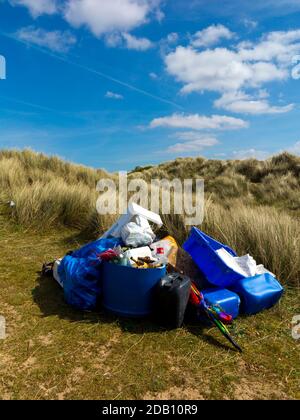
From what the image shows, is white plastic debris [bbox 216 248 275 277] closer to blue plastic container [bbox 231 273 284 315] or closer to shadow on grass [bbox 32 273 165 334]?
blue plastic container [bbox 231 273 284 315]

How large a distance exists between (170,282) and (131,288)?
0.40 metres

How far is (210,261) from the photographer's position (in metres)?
4.10

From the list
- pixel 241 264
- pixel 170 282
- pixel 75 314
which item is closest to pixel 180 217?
pixel 241 264

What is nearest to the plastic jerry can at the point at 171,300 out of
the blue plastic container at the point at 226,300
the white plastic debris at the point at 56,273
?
the blue plastic container at the point at 226,300

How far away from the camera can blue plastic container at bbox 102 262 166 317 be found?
3594mm

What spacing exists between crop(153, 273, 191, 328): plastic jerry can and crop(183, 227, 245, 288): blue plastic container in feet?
1.86

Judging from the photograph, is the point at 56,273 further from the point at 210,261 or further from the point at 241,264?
the point at 241,264

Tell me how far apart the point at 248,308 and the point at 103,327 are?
155 centimetres

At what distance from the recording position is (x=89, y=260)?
3.95 m

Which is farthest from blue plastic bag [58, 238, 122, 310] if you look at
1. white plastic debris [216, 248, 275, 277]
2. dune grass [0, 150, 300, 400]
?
white plastic debris [216, 248, 275, 277]

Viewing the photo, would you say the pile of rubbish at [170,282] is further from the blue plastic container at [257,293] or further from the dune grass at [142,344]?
the dune grass at [142,344]

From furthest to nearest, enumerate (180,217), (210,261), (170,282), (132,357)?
(180,217)
(210,261)
(170,282)
(132,357)

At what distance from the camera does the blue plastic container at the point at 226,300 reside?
3.67 meters

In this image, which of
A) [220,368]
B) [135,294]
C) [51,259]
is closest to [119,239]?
[135,294]
